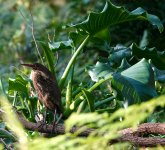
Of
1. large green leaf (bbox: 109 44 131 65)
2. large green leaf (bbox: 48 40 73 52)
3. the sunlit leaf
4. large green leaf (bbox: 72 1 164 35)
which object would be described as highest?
large green leaf (bbox: 72 1 164 35)

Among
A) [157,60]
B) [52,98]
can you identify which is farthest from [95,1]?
[52,98]

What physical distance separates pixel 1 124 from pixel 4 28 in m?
4.28

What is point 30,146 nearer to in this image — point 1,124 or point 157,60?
point 1,124

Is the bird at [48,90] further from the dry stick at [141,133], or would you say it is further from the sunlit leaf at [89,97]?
the dry stick at [141,133]

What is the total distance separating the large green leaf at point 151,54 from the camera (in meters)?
2.71

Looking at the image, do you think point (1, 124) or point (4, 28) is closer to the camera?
point (1, 124)

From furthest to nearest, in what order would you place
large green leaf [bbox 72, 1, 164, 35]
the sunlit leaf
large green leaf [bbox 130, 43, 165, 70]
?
large green leaf [bbox 130, 43, 165, 70]
large green leaf [bbox 72, 1, 164, 35]
the sunlit leaf

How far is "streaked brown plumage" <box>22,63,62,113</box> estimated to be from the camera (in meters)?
2.46

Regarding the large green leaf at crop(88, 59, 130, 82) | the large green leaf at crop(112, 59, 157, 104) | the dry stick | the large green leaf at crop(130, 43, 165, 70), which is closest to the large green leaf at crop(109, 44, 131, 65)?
the large green leaf at crop(130, 43, 165, 70)

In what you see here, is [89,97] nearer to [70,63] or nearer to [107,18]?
[70,63]

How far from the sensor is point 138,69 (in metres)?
2.45

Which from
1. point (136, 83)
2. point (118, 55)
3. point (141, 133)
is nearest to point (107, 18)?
point (118, 55)

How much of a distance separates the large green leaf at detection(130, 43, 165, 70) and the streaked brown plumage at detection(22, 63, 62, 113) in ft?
1.57

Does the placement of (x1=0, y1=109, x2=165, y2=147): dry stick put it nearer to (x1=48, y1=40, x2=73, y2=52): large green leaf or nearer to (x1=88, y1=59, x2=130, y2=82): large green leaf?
(x1=88, y1=59, x2=130, y2=82): large green leaf
